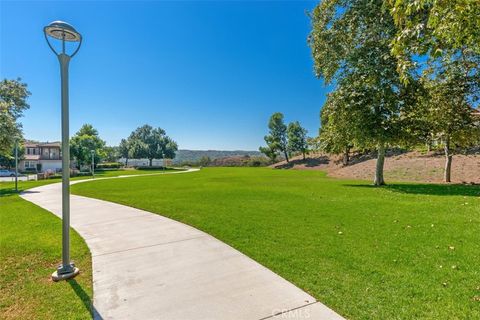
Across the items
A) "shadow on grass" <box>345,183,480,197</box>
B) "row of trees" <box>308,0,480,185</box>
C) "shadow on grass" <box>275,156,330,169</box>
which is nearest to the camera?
"shadow on grass" <box>345,183,480,197</box>

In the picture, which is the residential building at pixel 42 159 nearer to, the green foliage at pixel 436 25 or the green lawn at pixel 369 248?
the green lawn at pixel 369 248

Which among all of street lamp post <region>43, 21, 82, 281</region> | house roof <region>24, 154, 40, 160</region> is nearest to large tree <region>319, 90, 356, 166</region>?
street lamp post <region>43, 21, 82, 281</region>

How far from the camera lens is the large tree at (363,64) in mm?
12055

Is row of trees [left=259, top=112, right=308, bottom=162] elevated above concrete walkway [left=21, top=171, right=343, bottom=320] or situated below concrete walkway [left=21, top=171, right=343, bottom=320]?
above

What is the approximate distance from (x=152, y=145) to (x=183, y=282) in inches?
2208

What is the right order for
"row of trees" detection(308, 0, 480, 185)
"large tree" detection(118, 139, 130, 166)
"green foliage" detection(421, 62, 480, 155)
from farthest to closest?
"large tree" detection(118, 139, 130, 166) < "green foliage" detection(421, 62, 480, 155) < "row of trees" detection(308, 0, 480, 185)

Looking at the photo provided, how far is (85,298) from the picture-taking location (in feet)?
9.91

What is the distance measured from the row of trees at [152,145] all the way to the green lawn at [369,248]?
162 feet

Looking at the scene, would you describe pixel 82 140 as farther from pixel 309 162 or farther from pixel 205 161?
pixel 309 162

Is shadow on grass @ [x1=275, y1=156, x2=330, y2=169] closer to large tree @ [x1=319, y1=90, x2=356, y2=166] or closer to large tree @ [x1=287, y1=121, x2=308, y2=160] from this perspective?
large tree @ [x1=287, y1=121, x2=308, y2=160]

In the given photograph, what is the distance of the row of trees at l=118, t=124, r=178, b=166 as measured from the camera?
55281mm

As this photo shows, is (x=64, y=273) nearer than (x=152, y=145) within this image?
Yes

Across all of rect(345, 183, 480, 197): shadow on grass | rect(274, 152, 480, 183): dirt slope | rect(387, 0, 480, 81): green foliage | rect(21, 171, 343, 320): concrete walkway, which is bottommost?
rect(21, 171, 343, 320): concrete walkway

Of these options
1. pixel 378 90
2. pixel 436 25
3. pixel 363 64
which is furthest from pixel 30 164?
pixel 436 25
